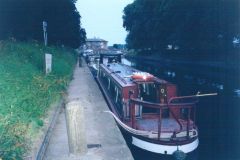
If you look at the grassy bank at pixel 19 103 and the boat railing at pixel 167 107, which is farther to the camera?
the boat railing at pixel 167 107

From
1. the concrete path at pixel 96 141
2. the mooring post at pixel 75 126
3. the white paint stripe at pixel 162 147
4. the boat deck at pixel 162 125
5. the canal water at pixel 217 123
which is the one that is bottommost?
the canal water at pixel 217 123

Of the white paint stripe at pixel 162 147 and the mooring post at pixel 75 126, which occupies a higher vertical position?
the mooring post at pixel 75 126

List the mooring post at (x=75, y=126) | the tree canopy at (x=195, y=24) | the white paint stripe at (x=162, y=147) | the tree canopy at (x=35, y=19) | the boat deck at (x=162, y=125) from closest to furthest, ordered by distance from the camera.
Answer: the mooring post at (x=75, y=126)
the white paint stripe at (x=162, y=147)
the boat deck at (x=162, y=125)
the tree canopy at (x=35, y=19)
the tree canopy at (x=195, y=24)

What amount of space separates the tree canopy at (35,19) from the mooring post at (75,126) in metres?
16.3

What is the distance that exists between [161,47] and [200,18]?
14491 mm

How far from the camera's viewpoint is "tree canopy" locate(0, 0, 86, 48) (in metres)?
21.3

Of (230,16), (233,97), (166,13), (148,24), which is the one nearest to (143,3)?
(148,24)

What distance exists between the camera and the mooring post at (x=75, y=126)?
5969 millimetres

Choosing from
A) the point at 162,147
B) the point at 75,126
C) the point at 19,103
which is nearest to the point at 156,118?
the point at 162,147

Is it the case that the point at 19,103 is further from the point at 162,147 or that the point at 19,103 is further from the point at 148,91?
the point at 148,91

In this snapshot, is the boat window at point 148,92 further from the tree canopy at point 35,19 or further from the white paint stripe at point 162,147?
the tree canopy at point 35,19

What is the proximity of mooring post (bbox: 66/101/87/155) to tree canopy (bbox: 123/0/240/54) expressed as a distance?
26.6 meters

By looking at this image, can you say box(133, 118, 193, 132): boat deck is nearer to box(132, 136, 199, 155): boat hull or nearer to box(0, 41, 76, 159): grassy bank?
box(132, 136, 199, 155): boat hull

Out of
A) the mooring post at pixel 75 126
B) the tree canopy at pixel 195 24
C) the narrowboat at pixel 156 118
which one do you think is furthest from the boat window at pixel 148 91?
the tree canopy at pixel 195 24
